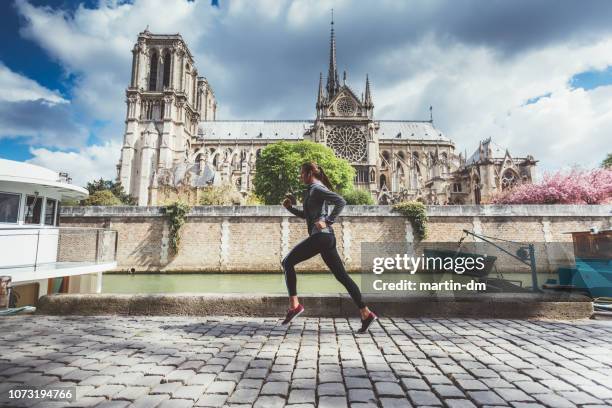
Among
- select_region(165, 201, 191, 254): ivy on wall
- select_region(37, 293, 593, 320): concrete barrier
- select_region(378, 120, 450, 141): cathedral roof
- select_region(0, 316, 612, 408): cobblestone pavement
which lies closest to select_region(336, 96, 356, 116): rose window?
select_region(378, 120, 450, 141): cathedral roof

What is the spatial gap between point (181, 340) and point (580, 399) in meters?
3.32

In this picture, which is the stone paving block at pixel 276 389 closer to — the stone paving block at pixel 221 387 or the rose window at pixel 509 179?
the stone paving block at pixel 221 387

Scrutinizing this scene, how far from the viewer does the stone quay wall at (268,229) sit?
17.7 metres

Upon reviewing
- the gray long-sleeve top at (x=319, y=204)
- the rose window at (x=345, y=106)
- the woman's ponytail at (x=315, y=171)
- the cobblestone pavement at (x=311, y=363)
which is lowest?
the cobblestone pavement at (x=311, y=363)

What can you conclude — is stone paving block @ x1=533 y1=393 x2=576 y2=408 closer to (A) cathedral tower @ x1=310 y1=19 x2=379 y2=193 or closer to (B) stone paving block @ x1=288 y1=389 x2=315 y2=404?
(B) stone paving block @ x1=288 y1=389 x2=315 y2=404

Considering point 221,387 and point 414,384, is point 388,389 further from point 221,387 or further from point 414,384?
point 221,387

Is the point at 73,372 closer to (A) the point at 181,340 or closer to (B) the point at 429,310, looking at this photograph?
(A) the point at 181,340

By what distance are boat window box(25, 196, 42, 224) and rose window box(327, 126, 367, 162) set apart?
3886cm

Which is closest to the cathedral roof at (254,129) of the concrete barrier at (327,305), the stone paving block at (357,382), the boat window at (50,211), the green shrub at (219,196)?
the green shrub at (219,196)

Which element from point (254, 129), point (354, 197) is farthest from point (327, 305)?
point (254, 129)

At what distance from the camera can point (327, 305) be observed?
4688mm

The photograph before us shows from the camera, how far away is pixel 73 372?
2471 mm

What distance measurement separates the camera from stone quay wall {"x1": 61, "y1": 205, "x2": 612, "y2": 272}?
58.0ft

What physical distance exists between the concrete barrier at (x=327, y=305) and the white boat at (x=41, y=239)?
321 cm
